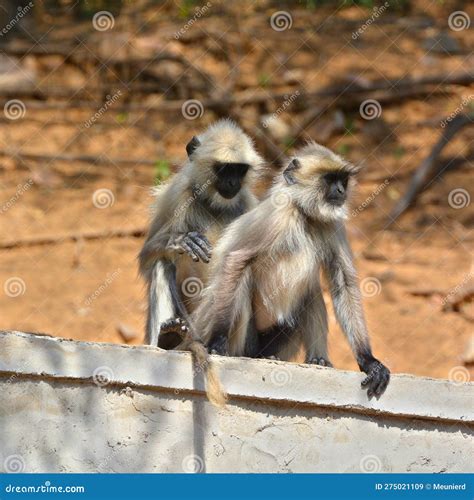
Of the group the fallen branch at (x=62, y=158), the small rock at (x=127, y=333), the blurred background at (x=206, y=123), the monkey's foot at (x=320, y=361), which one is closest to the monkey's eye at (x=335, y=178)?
the monkey's foot at (x=320, y=361)

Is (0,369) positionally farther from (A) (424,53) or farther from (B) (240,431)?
(A) (424,53)

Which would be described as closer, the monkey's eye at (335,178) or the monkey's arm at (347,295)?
the monkey's arm at (347,295)

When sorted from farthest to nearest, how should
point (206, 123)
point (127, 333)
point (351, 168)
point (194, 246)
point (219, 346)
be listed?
1. point (206, 123)
2. point (127, 333)
3. point (194, 246)
4. point (351, 168)
5. point (219, 346)

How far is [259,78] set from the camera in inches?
508

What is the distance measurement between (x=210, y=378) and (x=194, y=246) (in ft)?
4.99

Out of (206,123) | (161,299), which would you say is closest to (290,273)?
(161,299)

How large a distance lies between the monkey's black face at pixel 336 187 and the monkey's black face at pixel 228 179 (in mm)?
909

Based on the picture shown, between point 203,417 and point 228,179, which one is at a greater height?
point 228,179

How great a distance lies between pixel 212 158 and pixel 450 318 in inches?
163

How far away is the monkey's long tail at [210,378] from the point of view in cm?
495

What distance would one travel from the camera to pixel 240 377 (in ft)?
16.7

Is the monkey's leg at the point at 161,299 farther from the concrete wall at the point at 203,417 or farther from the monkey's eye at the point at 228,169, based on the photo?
the concrete wall at the point at 203,417

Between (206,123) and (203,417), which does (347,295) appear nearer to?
(203,417)

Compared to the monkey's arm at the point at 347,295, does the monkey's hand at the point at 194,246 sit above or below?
above
